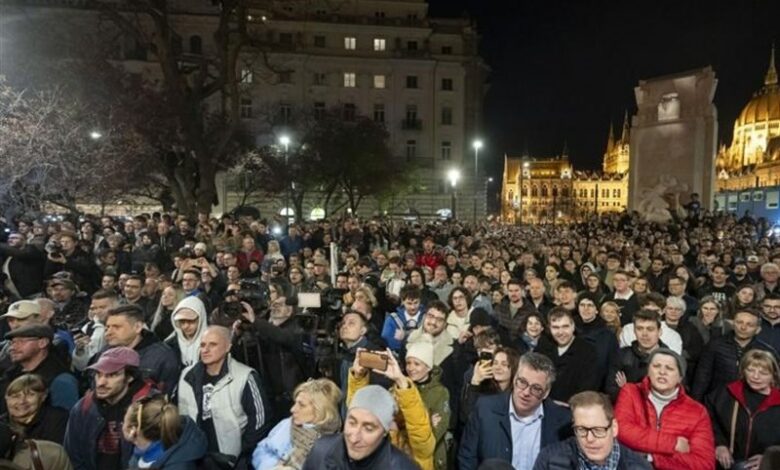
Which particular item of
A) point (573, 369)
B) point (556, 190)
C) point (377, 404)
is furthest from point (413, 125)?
point (556, 190)

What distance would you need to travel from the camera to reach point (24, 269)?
8.89 meters

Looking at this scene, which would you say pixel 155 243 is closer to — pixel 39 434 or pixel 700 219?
pixel 39 434

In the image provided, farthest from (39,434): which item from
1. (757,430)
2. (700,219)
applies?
(700,219)

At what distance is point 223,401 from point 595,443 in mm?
2612

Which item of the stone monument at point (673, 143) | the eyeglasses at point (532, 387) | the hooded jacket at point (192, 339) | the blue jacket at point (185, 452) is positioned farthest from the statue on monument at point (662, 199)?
the blue jacket at point (185, 452)

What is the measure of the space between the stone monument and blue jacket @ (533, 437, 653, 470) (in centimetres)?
2921

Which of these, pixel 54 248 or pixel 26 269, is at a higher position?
pixel 54 248

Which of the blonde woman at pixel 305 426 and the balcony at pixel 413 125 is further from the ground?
the balcony at pixel 413 125

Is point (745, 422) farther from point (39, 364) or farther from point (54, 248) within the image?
point (54, 248)

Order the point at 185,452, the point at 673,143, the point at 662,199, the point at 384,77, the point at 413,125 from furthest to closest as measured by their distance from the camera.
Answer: the point at 413,125 < the point at 384,77 < the point at 673,143 < the point at 662,199 < the point at 185,452

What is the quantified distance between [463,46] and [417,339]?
174ft

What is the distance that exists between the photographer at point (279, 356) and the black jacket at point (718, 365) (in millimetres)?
3860

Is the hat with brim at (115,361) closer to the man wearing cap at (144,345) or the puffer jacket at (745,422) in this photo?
the man wearing cap at (144,345)

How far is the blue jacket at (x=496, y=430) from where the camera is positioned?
4055 millimetres
